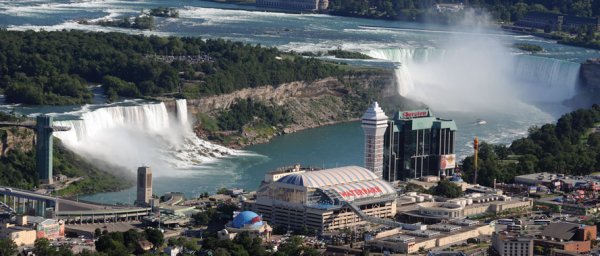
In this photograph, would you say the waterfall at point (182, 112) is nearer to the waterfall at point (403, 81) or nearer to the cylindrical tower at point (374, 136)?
the cylindrical tower at point (374, 136)

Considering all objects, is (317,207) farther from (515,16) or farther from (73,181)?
(515,16)

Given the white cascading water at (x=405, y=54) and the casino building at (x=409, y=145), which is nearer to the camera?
the casino building at (x=409, y=145)

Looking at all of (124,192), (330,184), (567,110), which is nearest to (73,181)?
(124,192)

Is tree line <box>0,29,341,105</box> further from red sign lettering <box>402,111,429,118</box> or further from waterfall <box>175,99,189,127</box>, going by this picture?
red sign lettering <box>402,111,429,118</box>

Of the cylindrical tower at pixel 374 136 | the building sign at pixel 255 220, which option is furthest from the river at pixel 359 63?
the building sign at pixel 255 220

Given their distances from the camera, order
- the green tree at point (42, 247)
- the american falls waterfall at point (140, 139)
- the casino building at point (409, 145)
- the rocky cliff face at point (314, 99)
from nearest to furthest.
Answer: the green tree at point (42, 247) → the casino building at point (409, 145) → the american falls waterfall at point (140, 139) → the rocky cliff face at point (314, 99)

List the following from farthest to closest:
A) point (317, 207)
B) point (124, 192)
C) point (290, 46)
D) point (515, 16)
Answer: point (515, 16)
point (290, 46)
point (124, 192)
point (317, 207)

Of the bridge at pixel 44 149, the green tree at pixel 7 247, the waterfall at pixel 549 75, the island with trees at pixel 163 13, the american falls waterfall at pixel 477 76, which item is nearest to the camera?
the green tree at pixel 7 247
